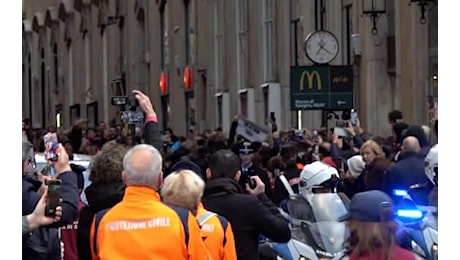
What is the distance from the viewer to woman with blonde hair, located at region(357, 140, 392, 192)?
13.3 meters

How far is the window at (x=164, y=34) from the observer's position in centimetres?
4691

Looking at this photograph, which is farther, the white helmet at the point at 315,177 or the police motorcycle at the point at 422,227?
the white helmet at the point at 315,177

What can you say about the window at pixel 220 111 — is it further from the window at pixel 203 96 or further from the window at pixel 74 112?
the window at pixel 74 112

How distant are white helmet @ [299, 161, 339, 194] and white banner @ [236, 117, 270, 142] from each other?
10.3 meters

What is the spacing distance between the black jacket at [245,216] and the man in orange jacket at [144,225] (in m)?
1.42

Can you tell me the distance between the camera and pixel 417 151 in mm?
12750

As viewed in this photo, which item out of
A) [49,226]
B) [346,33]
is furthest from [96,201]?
[346,33]

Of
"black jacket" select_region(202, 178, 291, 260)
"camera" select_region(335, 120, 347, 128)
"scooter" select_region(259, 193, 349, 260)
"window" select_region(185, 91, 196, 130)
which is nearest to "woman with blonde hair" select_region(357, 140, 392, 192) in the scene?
"scooter" select_region(259, 193, 349, 260)

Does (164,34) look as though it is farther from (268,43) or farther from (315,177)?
(315,177)

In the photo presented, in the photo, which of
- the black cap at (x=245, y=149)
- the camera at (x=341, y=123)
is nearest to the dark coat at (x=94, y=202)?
the black cap at (x=245, y=149)

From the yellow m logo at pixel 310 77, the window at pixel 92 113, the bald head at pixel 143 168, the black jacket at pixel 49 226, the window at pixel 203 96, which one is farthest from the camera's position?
the window at pixel 92 113

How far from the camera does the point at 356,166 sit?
14.4 metres

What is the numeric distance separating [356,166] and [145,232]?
7.67 m

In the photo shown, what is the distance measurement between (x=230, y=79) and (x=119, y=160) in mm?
29343
